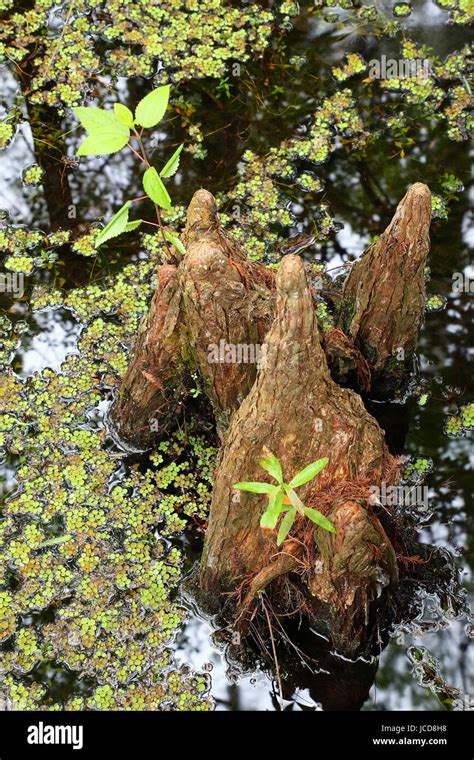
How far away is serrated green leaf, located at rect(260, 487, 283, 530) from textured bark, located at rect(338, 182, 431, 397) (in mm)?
1663

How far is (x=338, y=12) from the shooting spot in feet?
25.3

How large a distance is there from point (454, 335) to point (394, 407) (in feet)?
2.30

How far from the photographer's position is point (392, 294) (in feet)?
16.9

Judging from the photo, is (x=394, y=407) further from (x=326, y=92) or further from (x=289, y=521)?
(x=326, y=92)

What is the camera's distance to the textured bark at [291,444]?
3.97m

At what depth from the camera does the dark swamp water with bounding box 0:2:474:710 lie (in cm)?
491

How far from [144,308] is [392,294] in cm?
185

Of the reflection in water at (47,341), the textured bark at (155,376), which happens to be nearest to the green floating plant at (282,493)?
the textured bark at (155,376)

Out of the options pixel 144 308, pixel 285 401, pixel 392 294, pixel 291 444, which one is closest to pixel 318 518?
pixel 291 444

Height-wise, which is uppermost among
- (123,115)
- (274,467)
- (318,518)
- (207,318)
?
(123,115)

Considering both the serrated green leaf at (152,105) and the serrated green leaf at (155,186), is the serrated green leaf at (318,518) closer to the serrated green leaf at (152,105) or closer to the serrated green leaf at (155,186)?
the serrated green leaf at (155,186)

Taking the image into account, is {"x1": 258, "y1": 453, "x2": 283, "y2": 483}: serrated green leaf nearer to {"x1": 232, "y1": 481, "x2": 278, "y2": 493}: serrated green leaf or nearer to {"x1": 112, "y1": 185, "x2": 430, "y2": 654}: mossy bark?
{"x1": 232, "y1": 481, "x2": 278, "y2": 493}: serrated green leaf

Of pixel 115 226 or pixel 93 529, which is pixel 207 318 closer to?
pixel 115 226

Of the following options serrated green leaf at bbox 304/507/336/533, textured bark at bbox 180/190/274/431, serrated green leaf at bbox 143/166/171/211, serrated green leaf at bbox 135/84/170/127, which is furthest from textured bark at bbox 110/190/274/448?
serrated green leaf at bbox 304/507/336/533
